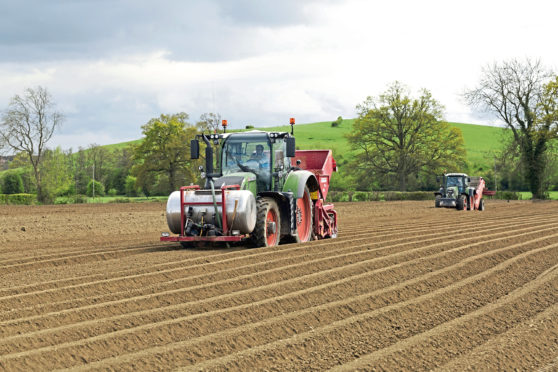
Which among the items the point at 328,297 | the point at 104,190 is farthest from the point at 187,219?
the point at 104,190

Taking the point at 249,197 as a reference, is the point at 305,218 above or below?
below

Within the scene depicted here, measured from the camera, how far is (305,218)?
1382 cm

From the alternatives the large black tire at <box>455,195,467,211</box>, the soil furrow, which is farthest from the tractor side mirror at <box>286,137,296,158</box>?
the large black tire at <box>455,195,467,211</box>

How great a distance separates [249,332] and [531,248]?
8.55 m

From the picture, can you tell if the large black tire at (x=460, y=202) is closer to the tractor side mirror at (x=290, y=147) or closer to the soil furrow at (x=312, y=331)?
the tractor side mirror at (x=290, y=147)

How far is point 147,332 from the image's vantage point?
240 inches

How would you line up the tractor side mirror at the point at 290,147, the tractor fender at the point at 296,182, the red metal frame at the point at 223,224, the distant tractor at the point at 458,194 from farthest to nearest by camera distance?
the distant tractor at the point at 458,194 → the tractor fender at the point at 296,182 → the tractor side mirror at the point at 290,147 → the red metal frame at the point at 223,224

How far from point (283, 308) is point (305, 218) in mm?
6608

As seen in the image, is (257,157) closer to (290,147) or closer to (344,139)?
(290,147)

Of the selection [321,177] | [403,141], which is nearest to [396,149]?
[403,141]

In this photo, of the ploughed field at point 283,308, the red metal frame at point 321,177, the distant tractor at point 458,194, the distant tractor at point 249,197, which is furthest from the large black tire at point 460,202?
the ploughed field at point 283,308

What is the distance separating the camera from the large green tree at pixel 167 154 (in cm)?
4872

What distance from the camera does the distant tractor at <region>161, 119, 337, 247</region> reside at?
11523mm

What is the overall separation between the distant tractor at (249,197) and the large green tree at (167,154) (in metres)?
35.2
